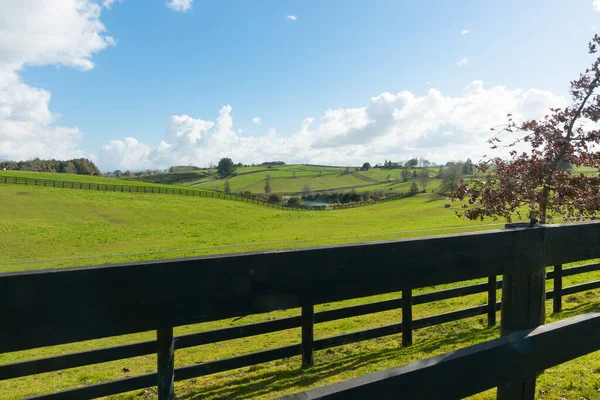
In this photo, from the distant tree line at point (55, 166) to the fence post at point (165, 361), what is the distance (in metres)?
105

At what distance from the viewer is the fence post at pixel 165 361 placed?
3670 mm

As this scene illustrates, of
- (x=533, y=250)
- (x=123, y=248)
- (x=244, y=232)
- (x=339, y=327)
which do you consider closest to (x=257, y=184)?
(x=244, y=232)

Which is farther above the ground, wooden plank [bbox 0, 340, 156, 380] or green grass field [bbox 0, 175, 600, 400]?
Answer: wooden plank [bbox 0, 340, 156, 380]

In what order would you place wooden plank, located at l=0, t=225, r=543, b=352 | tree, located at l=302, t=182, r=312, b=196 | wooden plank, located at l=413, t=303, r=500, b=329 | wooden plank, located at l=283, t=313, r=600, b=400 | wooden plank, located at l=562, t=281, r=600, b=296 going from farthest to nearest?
tree, located at l=302, t=182, r=312, b=196 → wooden plank, located at l=562, t=281, r=600, b=296 → wooden plank, located at l=413, t=303, r=500, b=329 → wooden plank, located at l=283, t=313, r=600, b=400 → wooden plank, located at l=0, t=225, r=543, b=352

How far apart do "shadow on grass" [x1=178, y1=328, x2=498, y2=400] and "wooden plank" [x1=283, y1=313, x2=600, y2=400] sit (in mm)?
3786

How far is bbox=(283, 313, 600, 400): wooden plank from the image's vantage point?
1552 mm

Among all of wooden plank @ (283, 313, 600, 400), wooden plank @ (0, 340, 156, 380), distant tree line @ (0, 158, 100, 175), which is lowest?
wooden plank @ (0, 340, 156, 380)

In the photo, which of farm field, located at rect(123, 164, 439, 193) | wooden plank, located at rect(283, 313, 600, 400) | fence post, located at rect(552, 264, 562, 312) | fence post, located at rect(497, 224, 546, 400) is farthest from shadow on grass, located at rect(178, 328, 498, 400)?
farm field, located at rect(123, 164, 439, 193)

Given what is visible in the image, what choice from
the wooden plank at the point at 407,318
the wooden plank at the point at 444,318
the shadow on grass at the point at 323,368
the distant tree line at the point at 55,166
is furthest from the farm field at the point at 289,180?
the wooden plank at the point at 407,318

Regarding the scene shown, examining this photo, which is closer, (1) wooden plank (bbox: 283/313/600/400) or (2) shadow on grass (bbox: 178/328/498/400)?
(1) wooden plank (bbox: 283/313/600/400)

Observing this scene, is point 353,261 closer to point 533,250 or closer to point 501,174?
point 533,250

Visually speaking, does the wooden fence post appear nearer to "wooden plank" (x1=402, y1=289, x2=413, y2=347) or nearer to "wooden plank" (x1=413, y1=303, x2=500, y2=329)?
"wooden plank" (x1=413, y1=303, x2=500, y2=329)

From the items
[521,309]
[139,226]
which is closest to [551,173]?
[521,309]

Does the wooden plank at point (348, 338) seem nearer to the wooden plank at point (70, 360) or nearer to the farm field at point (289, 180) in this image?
the wooden plank at point (70, 360)
